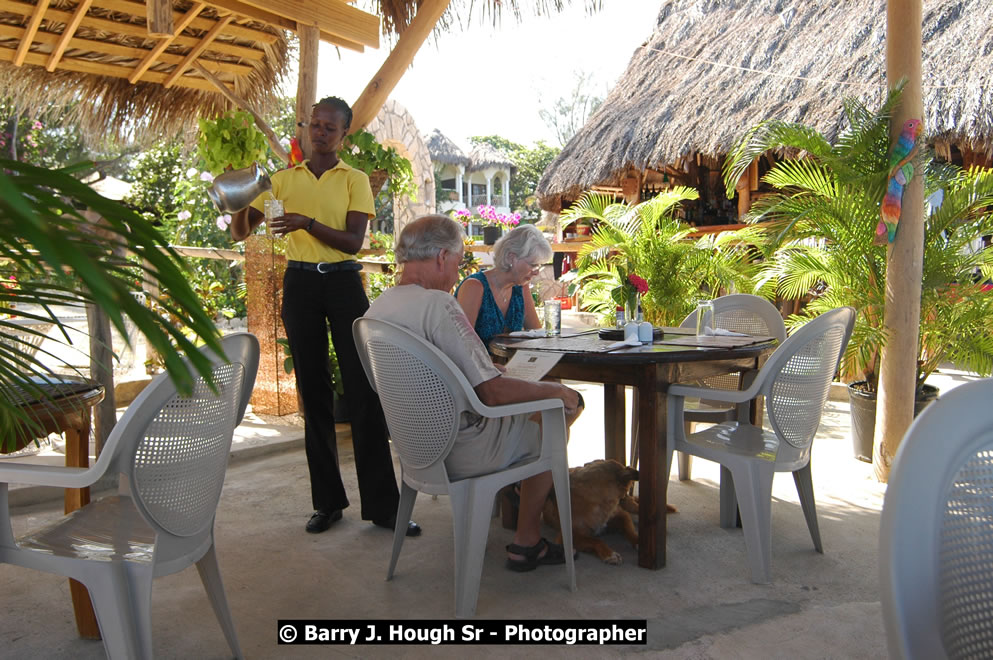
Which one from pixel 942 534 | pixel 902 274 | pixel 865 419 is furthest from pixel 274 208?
pixel 865 419

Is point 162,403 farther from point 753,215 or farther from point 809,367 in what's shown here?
point 753,215

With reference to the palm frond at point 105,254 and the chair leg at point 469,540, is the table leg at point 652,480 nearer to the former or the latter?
the chair leg at point 469,540

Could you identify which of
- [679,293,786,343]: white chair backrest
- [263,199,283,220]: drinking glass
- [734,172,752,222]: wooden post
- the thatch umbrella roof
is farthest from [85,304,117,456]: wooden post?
[734,172,752,222]: wooden post

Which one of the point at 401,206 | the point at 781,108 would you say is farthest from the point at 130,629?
the point at 401,206

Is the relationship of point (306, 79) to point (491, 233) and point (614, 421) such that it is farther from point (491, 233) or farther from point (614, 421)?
point (491, 233)

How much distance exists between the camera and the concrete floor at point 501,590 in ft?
7.56

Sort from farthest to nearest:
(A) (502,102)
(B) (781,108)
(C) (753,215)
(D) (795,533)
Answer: (A) (502,102)
(B) (781,108)
(C) (753,215)
(D) (795,533)

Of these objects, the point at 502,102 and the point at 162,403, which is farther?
the point at 502,102

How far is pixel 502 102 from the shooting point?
53312mm

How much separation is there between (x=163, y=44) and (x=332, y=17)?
1.57 metres

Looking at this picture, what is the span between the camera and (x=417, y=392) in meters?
2.45

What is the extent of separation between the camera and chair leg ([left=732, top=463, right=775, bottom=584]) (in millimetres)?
2740

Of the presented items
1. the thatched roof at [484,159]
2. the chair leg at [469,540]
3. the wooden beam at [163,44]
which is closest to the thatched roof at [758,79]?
the wooden beam at [163,44]

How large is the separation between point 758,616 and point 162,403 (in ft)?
6.33
